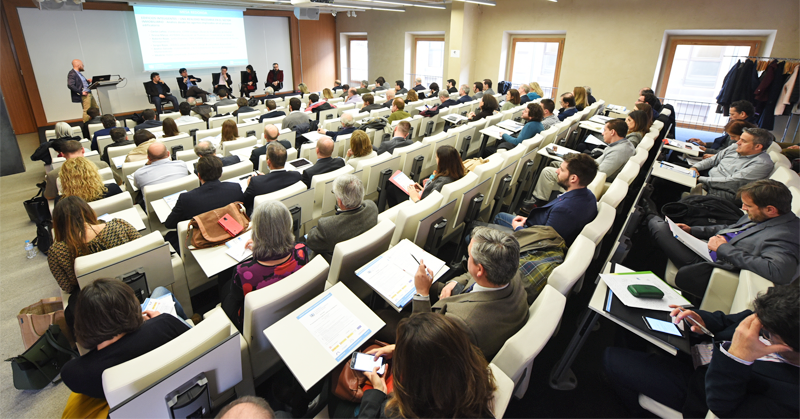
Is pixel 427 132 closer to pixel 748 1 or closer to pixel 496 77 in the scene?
pixel 496 77

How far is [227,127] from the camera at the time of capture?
16.4ft

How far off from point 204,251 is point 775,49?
36.1ft

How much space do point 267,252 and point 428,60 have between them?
13443mm

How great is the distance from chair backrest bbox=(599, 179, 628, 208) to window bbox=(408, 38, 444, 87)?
11234mm

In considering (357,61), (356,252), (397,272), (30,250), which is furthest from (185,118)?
(357,61)

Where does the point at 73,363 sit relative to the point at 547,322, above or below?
below

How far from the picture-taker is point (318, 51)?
15008 mm

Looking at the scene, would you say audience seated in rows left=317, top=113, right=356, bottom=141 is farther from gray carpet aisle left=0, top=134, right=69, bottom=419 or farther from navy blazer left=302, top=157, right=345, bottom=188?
gray carpet aisle left=0, top=134, right=69, bottom=419

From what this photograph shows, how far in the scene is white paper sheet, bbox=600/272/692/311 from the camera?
193 centimetres

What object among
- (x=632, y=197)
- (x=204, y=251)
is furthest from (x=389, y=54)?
(x=204, y=251)

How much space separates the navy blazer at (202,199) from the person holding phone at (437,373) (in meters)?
2.38

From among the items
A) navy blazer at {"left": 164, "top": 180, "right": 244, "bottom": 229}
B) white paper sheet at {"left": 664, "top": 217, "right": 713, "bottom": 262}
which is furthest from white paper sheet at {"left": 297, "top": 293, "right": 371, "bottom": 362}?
white paper sheet at {"left": 664, "top": 217, "right": 713, "bottom": 262}

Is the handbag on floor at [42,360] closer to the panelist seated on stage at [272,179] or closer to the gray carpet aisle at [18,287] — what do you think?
the gray carpet aisle at [18,287]

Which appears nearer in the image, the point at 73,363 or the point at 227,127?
the point at 73,363
